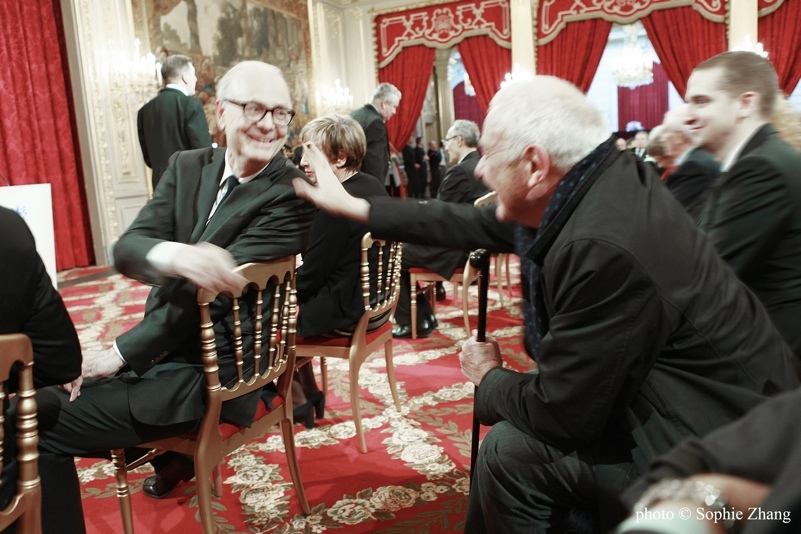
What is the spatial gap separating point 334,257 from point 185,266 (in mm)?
1029

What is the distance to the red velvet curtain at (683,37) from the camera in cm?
849

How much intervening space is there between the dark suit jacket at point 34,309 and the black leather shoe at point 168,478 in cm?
92

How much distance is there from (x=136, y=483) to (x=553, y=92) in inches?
80.5

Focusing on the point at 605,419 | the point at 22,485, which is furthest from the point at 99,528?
the point at 605,419

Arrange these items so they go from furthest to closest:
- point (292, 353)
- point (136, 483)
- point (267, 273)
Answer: point (136, 483) → point (292, 353) → point (267, 273)

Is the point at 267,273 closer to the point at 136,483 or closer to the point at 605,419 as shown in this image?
the point at 605,419

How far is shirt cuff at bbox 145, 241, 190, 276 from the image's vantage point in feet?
5.04

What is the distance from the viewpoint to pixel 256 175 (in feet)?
5.96

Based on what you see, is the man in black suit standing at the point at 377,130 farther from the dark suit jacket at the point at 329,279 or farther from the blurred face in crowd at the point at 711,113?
the blurred face in crowd at the point at 711,113

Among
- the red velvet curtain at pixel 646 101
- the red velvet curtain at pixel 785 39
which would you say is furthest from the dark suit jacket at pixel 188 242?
the red velvet curtain at pixel 646 101

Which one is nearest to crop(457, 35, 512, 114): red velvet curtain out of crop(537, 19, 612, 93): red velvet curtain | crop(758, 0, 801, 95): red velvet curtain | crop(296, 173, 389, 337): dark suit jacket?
crop(537, 19, 612, 93): red velvet curtain

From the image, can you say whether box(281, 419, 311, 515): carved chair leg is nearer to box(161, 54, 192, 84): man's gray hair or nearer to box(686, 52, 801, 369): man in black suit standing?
box(686, 52, 801, 369): man in black suit standing

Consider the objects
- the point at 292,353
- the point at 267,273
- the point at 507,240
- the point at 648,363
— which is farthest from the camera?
the point at 292,353

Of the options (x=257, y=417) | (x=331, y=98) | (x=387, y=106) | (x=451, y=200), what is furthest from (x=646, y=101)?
(x=257, y=417)
